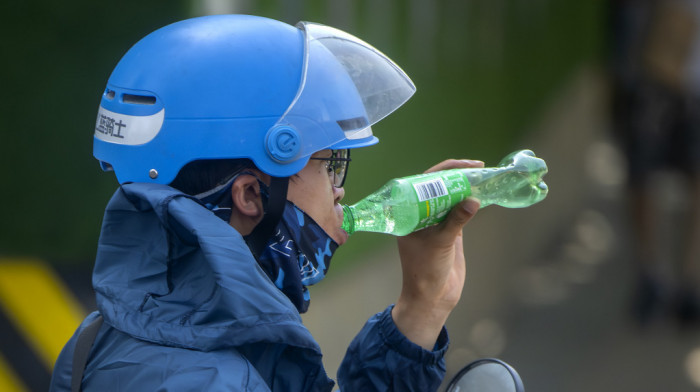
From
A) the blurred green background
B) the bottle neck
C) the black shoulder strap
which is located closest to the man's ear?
the black shoulder strap

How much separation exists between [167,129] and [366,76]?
574mm

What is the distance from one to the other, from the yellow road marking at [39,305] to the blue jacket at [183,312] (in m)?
2.08

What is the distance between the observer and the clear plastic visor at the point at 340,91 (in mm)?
1989

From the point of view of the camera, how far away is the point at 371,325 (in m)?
2.48

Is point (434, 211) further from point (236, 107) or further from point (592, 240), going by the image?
point (592, 240)

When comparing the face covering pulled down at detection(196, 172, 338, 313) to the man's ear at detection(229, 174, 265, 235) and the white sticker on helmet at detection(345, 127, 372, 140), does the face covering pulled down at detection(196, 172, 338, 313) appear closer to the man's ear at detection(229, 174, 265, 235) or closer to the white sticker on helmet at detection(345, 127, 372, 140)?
the man's ear at detection(229, 174, 265, 235)

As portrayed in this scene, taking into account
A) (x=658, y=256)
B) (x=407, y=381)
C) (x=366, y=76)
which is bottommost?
(x=658, y=256)

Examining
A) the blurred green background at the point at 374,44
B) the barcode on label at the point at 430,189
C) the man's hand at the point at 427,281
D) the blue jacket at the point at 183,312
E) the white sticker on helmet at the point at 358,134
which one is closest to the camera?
the blue jacket at the point at 183,312

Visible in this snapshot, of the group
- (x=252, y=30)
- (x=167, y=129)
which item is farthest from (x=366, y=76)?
(x=167, y=129)

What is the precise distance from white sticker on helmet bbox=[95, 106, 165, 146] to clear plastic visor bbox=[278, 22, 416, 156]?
11.8 inches

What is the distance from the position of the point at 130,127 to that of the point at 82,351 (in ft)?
1.81

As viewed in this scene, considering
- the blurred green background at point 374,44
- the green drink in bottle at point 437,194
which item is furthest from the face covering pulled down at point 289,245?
the blurred green background at point 374,44

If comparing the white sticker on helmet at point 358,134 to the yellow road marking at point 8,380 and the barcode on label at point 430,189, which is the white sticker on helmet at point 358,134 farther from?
the yellow road marking at point 8,380

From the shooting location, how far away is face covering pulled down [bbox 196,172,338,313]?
1.93m
